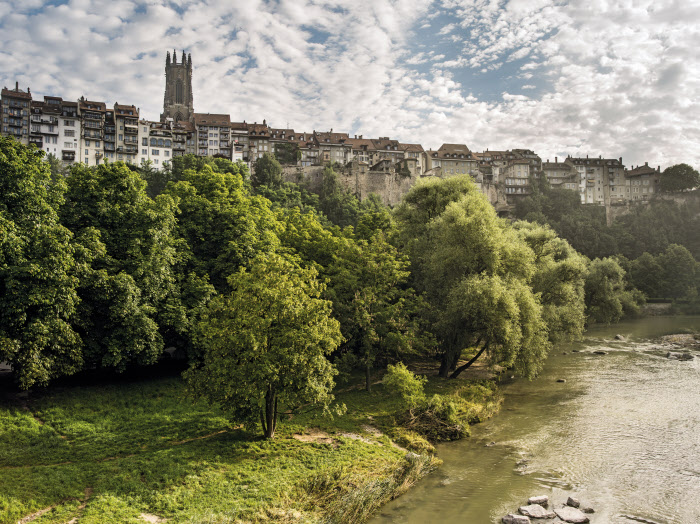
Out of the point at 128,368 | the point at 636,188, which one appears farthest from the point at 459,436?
the point at 636,188

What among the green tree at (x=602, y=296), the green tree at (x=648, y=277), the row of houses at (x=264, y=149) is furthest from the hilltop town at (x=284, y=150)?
the green tree at (x=602, y=296)

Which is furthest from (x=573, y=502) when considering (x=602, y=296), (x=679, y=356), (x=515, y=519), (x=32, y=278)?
(x=602, y=296)

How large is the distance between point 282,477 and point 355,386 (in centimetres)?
1271

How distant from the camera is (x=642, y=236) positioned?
3927 inches

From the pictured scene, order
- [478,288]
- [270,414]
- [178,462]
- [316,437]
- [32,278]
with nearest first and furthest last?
1. [178,462]
2. [32,278]
3. [270,414]
4. [316,437]
5. [478,288]

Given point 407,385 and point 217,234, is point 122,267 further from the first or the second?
point 407,385

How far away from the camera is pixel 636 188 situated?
134625 mm

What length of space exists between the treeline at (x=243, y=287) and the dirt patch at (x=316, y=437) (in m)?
1.28

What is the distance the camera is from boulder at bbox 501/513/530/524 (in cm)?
1426

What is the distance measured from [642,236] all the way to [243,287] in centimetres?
10494

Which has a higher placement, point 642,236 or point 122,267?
point 642,236

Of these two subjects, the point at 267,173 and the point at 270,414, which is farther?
the point at 267,173

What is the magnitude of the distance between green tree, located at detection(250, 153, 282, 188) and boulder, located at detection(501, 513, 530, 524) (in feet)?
239

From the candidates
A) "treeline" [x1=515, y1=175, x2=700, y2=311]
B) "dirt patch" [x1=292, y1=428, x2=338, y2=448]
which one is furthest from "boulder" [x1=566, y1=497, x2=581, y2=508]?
"treeline" [x1=515, y1=175, x2=700, y2=311]
